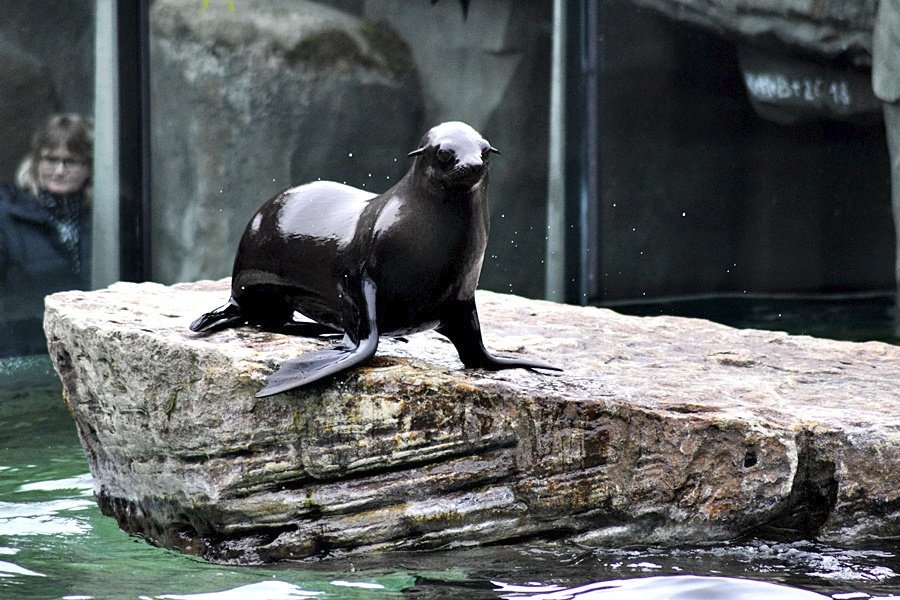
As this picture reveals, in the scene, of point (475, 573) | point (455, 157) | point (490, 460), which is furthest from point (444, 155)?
point (475, 573)

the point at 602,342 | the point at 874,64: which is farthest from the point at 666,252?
the point at 602,342

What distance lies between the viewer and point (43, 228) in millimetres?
8078

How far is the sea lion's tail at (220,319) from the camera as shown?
391 centimetres

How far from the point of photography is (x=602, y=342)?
446cm

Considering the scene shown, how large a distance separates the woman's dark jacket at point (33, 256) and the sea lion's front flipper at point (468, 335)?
506cm

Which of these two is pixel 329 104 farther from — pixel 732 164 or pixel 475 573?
pixel 475 573

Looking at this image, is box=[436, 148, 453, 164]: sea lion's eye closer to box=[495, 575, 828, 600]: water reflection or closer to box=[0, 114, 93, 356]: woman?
box=[495, 575, 828, 600]: water reflection

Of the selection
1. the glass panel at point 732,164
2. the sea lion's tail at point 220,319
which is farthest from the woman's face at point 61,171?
the sea lion's tail at point 220,319

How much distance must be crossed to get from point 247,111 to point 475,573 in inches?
250

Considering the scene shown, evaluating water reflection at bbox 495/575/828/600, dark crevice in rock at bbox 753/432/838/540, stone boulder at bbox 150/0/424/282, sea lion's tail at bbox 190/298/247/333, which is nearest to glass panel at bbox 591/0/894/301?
stone boulder at bbox 150/0/424/282

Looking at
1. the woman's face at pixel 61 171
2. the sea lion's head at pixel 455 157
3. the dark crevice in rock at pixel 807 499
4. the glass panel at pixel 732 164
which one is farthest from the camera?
the glass panel at pixel 732 164

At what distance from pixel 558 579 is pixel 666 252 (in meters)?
7.86

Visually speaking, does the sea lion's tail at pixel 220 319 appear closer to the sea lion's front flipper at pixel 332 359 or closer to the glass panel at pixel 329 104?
the sea lion's front flipper at pixel 332 359

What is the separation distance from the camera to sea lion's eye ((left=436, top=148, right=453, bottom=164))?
327cm
